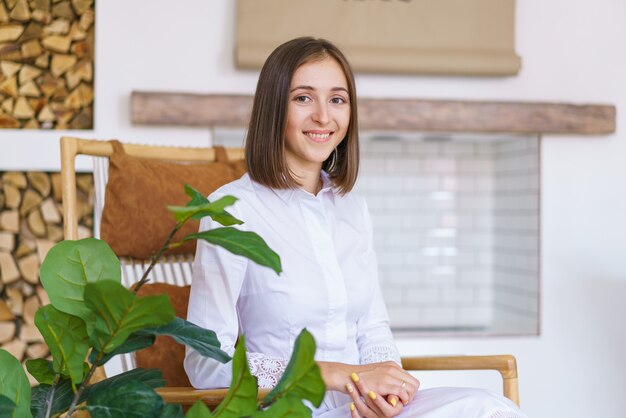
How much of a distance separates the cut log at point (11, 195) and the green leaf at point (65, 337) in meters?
2.55

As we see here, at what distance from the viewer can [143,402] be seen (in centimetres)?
89

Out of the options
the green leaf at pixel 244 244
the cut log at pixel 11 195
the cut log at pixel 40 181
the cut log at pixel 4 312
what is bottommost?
the cut log at pixel 4 312

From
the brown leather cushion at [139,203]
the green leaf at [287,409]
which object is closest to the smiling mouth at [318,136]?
the brown leather cushion at [139,203]

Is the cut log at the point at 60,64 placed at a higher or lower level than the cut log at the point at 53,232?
higher

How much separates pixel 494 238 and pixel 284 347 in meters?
2.66

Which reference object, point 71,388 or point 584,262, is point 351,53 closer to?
point 584,262

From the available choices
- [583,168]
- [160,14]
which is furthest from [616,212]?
[160,14]

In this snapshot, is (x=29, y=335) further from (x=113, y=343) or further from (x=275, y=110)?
(x=113, y=343)

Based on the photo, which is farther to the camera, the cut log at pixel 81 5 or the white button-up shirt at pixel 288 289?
the cut log at pixel 81 5

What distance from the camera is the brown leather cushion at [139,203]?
6.93ft

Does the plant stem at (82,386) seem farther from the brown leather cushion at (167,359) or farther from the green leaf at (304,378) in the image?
the brown leather cushion at (167,359)

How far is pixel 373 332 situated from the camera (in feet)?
6.24

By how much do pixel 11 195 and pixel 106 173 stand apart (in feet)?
4.15

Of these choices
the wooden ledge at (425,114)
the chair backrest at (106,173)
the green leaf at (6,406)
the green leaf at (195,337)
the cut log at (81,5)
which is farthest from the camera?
the cut log at (81,5)
